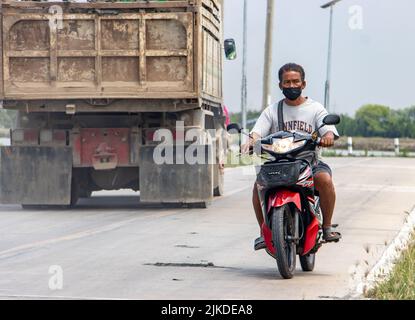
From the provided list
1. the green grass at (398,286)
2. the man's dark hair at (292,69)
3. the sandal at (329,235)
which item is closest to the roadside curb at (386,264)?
the green grass at (398,286)

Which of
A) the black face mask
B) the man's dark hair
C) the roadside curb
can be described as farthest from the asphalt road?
the man's dark hair

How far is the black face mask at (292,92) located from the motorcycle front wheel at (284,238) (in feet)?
3.36

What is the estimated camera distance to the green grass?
29.9 ft

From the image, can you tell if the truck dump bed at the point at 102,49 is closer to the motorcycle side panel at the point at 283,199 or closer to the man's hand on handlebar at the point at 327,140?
the man's hand on handlebar at the point at 327,140

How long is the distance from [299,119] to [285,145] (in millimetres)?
581

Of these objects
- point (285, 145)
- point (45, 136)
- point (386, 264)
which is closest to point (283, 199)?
point (285, 145)

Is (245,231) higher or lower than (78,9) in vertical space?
lower

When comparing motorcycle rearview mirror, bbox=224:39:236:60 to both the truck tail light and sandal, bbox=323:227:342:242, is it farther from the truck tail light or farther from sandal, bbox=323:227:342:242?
sandal, bbox=323:227:342:242

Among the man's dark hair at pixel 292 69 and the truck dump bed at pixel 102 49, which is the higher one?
the truck dump bed at pixel 102 49

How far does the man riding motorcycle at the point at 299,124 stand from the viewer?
10555mm
